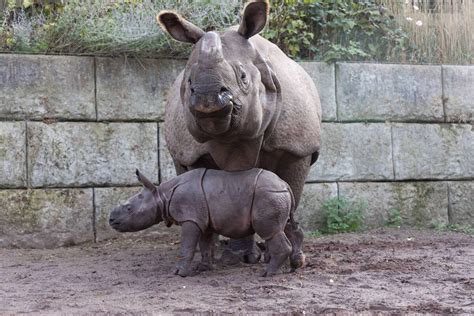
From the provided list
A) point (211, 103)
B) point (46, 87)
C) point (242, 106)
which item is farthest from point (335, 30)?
point (211, 103)

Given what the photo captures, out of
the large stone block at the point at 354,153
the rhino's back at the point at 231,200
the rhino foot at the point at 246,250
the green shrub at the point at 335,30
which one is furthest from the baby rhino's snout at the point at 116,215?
the green shrub at the point at 335,30

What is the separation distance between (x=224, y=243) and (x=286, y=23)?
2636mm

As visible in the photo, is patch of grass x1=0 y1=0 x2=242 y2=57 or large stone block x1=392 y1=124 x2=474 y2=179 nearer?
patch of grass x1=0 y1=0 x2=242 y2=57

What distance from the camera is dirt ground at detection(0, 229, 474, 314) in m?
4.07

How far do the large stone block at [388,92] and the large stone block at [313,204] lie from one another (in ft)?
2.47

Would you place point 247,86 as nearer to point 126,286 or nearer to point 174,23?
point 174,23

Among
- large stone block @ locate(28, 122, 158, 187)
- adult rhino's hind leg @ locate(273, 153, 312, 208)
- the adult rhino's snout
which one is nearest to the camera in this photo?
the adult rhino's snout

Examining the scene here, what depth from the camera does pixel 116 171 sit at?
7.12 m

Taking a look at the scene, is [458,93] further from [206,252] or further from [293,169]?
[206,252]

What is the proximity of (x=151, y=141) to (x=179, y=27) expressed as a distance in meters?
2.45

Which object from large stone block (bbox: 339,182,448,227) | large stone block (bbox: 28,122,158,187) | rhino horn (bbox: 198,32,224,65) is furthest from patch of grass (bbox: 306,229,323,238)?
rhino horn (bbox: 198,32,224,65)

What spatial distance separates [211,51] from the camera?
4395 millimetres

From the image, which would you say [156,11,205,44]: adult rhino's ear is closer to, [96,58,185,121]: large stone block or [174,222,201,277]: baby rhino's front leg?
[174,222,201,277]: baby rhino's front leg

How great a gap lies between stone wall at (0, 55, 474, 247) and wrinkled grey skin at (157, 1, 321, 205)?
1.43 metres
